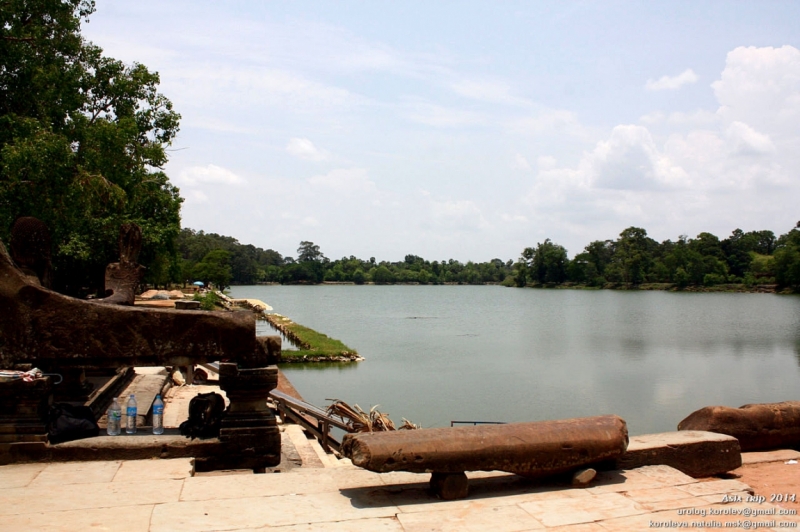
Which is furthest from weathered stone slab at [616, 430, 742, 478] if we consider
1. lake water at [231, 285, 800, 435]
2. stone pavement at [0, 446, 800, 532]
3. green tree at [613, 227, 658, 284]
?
green tree at [613, 227, 658, 284]

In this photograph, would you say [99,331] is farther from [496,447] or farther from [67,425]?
[496,447]

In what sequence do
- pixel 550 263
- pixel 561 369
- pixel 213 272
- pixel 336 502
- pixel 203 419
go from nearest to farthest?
pixel 336 502
pixel 203 419
pixel 561 369
pixel 213 272
pixel 550 263

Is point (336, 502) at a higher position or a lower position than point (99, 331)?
lower

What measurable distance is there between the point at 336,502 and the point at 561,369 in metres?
27.5

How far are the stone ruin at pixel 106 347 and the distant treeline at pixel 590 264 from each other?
80.5 meters

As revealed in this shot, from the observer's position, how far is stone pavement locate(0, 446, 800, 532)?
14.3 ft

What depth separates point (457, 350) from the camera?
38.5 meters

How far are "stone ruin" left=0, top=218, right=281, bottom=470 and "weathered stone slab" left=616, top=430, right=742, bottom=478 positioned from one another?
340 centimetres

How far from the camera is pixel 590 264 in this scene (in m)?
136

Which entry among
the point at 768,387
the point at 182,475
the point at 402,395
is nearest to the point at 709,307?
the point at 768,387

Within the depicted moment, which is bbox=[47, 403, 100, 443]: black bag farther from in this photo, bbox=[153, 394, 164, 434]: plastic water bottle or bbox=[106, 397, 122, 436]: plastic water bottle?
bbox=[153, 394, 164, 434]: plastic water bottle

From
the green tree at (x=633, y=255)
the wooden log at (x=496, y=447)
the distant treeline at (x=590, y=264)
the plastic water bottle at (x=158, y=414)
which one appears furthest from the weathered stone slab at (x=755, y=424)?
the green tree at (x=633, y=255)

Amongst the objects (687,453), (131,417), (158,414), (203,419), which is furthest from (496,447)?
(131,417)

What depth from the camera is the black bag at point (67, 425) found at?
580 cm
